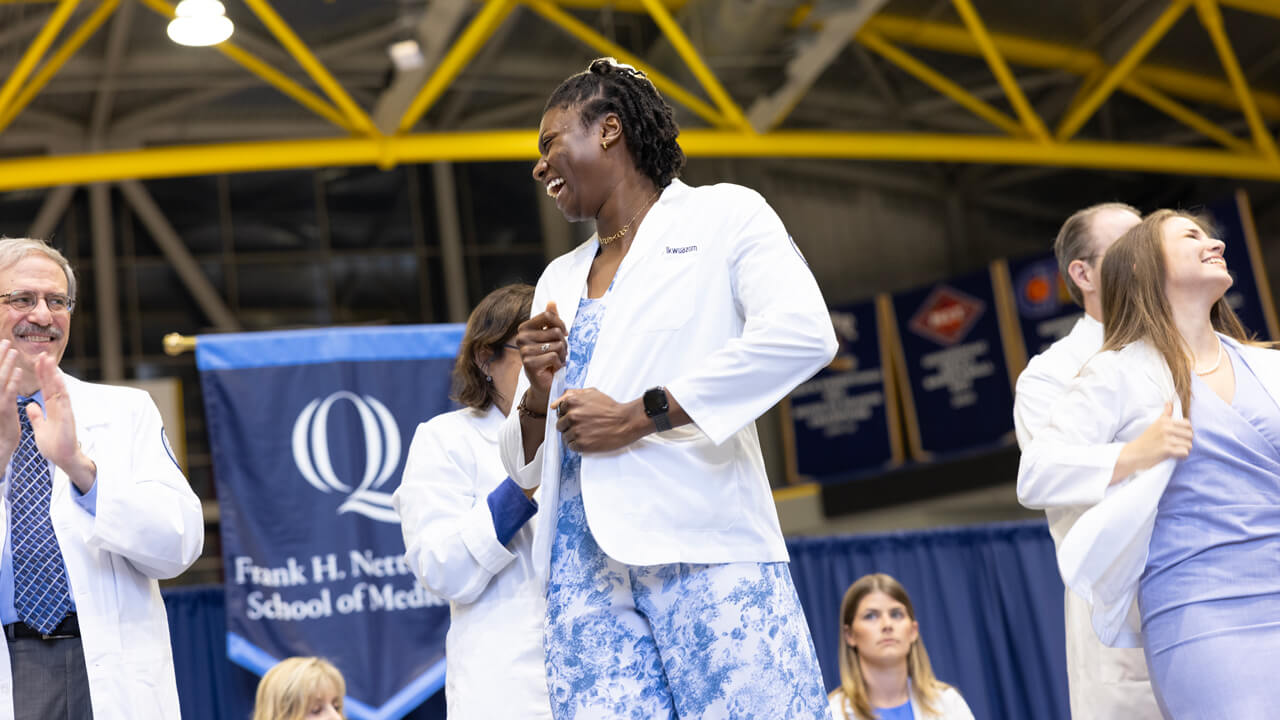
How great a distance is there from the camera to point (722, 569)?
186cm

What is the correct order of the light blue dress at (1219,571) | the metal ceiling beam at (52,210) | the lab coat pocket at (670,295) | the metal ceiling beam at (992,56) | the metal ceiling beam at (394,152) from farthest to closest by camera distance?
the metal ceiling beam at (52,210) < the metal ceiling beam at (992,56) < the metal ceiling beam at (394,152) < the light blue dress at (1219,571) < the lab coat pocket at (670,295)

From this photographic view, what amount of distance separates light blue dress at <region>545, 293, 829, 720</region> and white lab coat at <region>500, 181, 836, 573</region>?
0.05 m

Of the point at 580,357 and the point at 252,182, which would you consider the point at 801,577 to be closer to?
the point at 580,357

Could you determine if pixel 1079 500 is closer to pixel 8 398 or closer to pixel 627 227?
pixel 627 227

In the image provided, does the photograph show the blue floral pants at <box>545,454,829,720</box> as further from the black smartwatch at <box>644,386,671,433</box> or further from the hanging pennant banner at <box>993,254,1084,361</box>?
the hanging pennant banner at <box>993,254,1084,361</box>

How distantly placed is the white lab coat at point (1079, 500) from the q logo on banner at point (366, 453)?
2127mm

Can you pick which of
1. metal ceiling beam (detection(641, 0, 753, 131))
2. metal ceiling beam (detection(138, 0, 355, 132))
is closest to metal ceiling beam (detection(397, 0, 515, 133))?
metal ceiling beam (detection(138, 0, 355, 132))

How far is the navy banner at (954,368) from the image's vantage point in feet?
34.6

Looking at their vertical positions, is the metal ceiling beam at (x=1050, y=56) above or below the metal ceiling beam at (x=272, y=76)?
above

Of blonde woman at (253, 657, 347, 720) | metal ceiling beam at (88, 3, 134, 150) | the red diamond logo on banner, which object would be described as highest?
metal ceiling beam at (88, 3, 134, 150)

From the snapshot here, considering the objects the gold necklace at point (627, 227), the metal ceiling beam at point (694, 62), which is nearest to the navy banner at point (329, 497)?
the gold necklace at point (627, 227)

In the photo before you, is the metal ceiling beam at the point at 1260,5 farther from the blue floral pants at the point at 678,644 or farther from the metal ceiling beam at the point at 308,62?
the blue floral pants at the point at 678,644

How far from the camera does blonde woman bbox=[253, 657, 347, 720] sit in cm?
383

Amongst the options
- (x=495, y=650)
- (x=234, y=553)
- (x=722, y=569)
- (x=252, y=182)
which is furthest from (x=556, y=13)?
(x=722, y=569)
